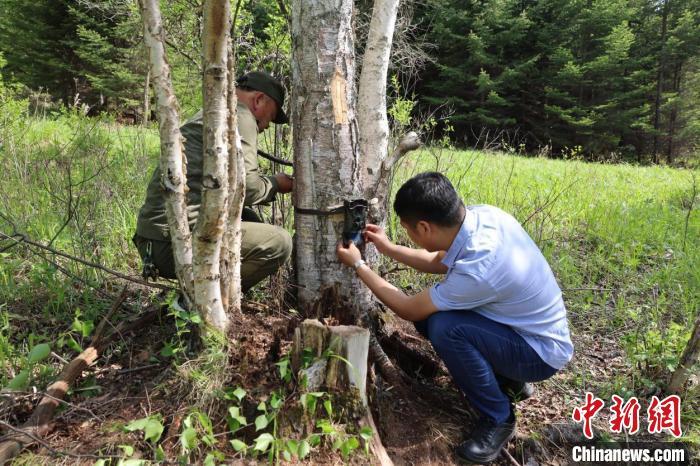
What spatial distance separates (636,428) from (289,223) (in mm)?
2729

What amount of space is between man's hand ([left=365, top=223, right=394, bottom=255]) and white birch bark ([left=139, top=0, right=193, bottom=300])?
949mm

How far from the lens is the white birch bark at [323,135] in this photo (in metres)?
2.23

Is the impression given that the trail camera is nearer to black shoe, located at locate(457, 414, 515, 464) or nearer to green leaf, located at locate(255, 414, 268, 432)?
green leaf, located at locate(255, 414, 268, 432)

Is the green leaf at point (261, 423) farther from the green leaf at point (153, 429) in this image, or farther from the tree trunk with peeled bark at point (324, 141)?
the tree trunk with peeled bark at point (324, 141)

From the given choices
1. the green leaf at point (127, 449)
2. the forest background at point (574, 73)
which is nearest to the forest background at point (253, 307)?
the green leaf at point (127, 449)

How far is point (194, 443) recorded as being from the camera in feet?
5.79

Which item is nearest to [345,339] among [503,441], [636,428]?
[503,441]

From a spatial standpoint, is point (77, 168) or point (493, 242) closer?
point (493, 242)

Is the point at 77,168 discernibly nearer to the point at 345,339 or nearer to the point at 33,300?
the point at 33,300

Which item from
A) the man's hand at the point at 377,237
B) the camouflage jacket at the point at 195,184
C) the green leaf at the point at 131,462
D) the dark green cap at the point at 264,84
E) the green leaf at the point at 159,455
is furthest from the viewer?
the dark green cap at the point at 264,84

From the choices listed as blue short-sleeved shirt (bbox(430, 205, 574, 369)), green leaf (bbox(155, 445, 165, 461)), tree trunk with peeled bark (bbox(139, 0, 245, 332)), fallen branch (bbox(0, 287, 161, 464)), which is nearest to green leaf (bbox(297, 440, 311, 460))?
green leaf (bbox(155, 445, 165, 461))

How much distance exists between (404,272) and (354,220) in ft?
5.32

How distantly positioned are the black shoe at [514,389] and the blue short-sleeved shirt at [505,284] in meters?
0.35

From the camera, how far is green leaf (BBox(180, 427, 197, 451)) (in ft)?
5.58
